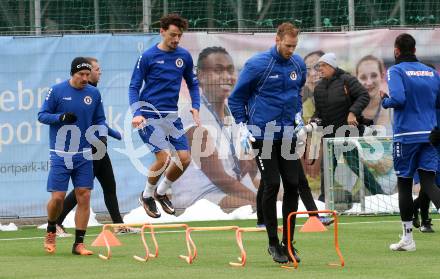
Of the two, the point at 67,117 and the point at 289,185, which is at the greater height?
the point at 67,117

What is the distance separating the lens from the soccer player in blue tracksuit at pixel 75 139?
12.3 m

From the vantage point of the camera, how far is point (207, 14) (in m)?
18.4

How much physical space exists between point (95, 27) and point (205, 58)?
1720mm

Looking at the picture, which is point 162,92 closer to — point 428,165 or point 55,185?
point 55,185

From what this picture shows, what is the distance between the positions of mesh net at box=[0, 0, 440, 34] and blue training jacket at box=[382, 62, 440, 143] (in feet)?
21.5

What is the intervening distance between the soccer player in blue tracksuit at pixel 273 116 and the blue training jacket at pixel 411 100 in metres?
1.32

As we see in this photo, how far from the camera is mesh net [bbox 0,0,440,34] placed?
17344 mm

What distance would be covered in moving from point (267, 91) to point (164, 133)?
2735 mm

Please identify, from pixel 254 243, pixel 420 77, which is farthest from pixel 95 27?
pixel 420 77

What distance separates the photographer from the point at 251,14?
60.5 ft

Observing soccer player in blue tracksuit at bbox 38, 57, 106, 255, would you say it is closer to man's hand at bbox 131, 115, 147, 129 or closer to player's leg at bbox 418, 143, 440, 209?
man's hand at bbox 131, 115, 147, 129

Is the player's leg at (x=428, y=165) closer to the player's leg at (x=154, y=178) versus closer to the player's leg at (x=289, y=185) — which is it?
the player's leg at (x=289, y=185)

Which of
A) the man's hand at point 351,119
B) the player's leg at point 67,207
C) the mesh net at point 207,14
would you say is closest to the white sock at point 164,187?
the player's leg at point 67,207

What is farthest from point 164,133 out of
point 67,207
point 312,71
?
point 312,71
